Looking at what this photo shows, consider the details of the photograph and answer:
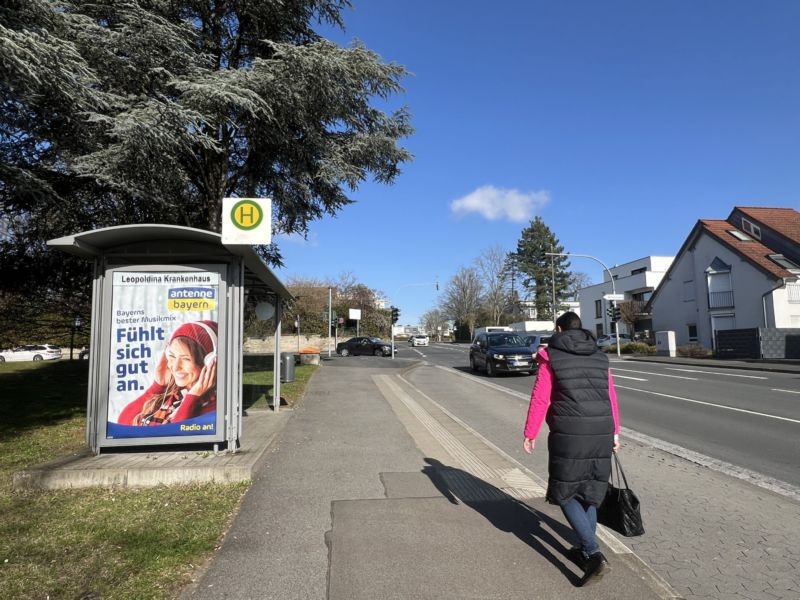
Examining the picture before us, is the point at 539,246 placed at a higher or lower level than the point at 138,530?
higher

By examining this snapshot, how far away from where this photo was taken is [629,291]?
58062 mm

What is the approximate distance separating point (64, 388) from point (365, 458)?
406 inches

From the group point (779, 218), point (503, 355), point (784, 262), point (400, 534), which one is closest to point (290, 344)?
point (503, 355)

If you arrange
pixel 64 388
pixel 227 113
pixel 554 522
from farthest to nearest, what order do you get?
pixel 64 388, pixel 227 113, pixel 554 522

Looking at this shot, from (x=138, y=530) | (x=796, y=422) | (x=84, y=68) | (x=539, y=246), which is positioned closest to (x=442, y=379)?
(x=796, y=422)

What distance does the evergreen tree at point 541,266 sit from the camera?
80.6m

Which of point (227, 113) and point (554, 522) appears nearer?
point (554, 522)

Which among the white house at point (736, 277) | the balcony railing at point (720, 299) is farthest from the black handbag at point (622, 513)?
the balcony railing at point (720, 299)

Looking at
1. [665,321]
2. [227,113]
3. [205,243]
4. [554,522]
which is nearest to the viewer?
[554,522]

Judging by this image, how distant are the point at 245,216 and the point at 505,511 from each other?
4.18 meters

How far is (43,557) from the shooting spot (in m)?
3.66

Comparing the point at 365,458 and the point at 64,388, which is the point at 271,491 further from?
the point at 64,388

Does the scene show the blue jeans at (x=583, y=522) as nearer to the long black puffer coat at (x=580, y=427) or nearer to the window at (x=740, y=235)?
the long black puffer coat at (x=580, y=427)

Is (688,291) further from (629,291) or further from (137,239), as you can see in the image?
(137,239)
